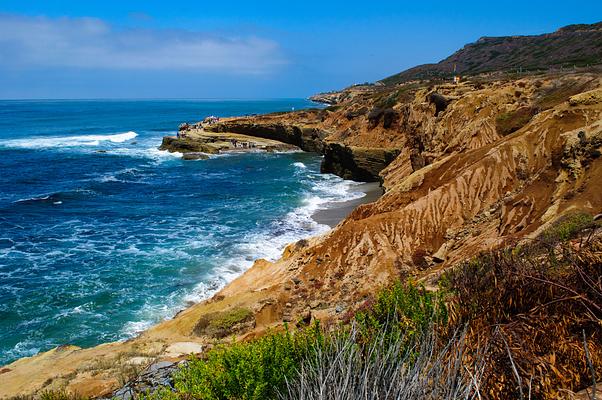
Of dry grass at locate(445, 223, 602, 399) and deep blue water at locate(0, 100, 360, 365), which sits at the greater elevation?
dry grass at locate(445, 223, 602, 399)

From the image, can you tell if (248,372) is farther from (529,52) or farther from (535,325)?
(529,52)

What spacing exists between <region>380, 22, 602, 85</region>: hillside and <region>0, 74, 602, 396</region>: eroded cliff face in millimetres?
73529

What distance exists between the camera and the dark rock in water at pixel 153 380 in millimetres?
8062

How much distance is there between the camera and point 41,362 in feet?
41.4

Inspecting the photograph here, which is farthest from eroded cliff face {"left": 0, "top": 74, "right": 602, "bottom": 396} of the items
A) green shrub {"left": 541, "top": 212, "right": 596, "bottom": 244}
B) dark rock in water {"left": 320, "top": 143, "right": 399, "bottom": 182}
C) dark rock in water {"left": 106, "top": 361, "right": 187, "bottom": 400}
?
dark rock in water {"left": 320, "top": 143, "right": 399, "bottom": 182}

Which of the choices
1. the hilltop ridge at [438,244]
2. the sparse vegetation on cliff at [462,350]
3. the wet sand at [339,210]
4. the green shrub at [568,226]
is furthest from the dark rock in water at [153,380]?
the wet sand at [339,210]

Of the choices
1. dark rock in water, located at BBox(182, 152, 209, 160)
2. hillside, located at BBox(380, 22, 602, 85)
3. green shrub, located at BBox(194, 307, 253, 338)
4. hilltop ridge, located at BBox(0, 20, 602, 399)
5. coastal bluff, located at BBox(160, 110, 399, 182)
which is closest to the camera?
hilltop ridge, located at BBox(0, 20, 602, 399)

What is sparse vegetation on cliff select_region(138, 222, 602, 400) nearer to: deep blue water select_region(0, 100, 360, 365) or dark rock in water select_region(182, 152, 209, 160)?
deep blue water select_region(0, 100, 360, 365)

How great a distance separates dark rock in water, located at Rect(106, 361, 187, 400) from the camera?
26.5ft

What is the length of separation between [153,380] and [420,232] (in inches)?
492

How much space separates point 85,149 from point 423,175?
65.5m

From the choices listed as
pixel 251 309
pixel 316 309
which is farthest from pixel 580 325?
pixel 251 309

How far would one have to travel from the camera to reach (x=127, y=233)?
2930 cm

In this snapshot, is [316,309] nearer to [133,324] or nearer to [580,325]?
[133,324]
